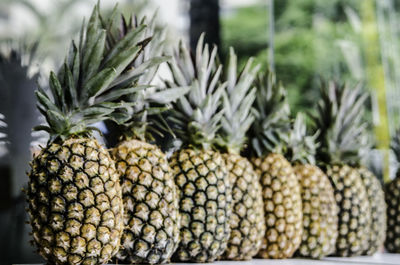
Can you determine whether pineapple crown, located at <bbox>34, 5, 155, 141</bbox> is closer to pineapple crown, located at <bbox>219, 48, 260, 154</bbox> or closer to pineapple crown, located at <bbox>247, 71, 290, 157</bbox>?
pineapple crown, located at <bbox>219, 48, 260, 154</bbox>

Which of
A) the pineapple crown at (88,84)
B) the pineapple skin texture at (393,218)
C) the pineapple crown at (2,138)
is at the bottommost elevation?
the pineapple skin texture at (393,218)

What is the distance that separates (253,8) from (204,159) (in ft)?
6.29

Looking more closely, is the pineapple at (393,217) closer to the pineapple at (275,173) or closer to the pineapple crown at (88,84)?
the pineapple at (275,173)

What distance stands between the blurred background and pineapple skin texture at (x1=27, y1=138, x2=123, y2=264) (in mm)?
437

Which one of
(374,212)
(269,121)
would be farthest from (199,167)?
(374,212)

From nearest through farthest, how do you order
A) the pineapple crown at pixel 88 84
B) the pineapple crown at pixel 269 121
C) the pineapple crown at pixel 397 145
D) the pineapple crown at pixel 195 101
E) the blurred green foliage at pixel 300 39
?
the pineapple crown at pixel 88 84
the pineapple crown at pixel 195 101
the pineapple crown at pixel 269 121
the pineapple crown at pixel 397 145
the blurred green foliage at pixel 300 39

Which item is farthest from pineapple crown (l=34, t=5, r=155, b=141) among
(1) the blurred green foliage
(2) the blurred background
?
(1) the blurred green foliage

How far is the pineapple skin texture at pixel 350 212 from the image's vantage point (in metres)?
2.83

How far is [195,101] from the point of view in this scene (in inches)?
89.7

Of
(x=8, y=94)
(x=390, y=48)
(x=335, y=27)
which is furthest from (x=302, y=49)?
(x=8, y=94)

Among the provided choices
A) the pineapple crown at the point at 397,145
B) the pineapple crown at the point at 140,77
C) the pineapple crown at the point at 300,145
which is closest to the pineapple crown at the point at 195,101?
the pineapple crown at the point at 140,77

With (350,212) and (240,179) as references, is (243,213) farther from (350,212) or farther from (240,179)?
(350,212)

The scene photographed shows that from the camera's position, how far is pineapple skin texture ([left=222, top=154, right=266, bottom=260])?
231 centimetres

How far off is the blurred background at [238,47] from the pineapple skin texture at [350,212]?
0.89 meters
